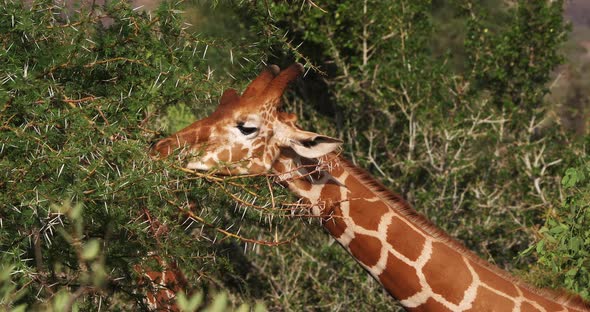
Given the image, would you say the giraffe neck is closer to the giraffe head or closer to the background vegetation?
the giraffe head

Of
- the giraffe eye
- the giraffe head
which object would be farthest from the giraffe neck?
the giraffe eye

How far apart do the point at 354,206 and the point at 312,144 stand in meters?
0.53

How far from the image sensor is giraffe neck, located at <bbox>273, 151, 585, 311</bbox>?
5.89 meters

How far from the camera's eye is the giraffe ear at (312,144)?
6.27 meters

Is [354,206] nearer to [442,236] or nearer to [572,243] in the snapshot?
[442,236]

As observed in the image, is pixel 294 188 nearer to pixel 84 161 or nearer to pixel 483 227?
pixel 84 161

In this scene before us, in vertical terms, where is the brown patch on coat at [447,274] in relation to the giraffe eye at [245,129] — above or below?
above

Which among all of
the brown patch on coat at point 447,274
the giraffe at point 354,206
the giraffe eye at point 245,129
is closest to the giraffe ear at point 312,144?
the giraffe at point 354,206

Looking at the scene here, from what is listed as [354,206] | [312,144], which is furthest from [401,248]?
[312,144]

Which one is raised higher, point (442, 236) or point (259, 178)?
point (442, 236)

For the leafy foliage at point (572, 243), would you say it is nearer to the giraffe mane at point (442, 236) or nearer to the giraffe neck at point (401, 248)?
the giraffe mane at point (442, 236)

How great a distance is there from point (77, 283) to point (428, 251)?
238 centimetres

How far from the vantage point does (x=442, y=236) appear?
625cm

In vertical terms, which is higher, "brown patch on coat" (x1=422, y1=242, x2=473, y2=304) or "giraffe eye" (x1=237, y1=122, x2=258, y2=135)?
"brown patch on coat" (x1=422, y1=242, x2=473, y2=304)
